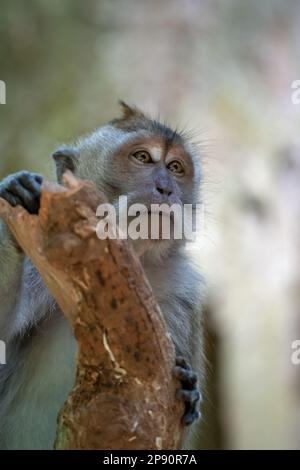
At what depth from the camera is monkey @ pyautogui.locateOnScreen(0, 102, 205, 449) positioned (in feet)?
15.8

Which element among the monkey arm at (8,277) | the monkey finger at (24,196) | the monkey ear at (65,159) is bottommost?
the monkey arm at (8,277)

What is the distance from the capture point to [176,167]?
5.45 metres

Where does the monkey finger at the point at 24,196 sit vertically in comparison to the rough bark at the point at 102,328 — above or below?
above

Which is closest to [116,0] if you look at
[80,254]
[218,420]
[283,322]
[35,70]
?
[35,70]

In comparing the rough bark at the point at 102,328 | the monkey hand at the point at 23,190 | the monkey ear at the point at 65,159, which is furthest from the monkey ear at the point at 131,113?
the rough bark at the point at 102,328

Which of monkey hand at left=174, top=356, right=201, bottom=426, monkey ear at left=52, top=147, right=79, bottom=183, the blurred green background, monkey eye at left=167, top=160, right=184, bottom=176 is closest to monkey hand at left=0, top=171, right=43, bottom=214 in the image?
monkey hand at left=174, top=356, right=201, bottom=426

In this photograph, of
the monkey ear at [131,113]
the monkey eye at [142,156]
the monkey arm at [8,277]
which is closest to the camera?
the monkey arm at [8,277]

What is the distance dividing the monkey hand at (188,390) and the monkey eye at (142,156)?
5.51ft

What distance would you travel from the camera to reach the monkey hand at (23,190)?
3.98 metres

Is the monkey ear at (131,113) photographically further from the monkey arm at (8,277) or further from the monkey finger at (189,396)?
the monkey finger at (189,396)

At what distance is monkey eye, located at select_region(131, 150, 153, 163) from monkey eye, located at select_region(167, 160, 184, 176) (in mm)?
165

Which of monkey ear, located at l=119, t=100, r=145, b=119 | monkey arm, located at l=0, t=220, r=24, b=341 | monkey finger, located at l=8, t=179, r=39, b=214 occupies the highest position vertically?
monkey ear, located at l=119, t=100, r=145, b=119

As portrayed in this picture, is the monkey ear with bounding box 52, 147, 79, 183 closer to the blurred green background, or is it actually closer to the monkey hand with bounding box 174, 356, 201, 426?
the monkey hand with bounding box 174, 356, 201, 426

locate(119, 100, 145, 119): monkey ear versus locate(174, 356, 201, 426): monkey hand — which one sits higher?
locate(119, 100, 145, 119): monkey ear
